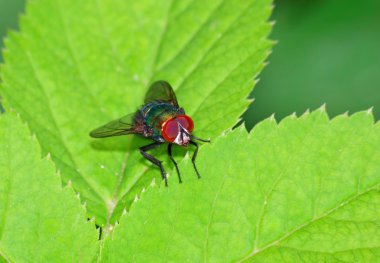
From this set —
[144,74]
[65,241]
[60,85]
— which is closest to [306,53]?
[144,74]

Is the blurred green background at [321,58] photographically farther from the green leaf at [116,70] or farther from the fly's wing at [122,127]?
the fly's wing at [122,127]

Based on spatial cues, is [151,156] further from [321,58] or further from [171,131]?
[321,58]

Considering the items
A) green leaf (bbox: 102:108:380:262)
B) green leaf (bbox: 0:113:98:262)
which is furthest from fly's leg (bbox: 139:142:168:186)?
green leaf (bbox: 0:113:98:262)

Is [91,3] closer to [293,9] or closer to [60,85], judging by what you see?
[60,85]

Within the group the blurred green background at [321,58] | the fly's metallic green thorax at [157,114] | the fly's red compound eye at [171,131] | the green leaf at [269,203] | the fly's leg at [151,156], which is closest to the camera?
the green leaf at [269,203]

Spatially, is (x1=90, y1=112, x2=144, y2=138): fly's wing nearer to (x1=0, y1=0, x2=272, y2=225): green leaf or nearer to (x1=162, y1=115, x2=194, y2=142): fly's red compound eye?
(x1=0, y1=0, x2=272, y2=225): green leaf

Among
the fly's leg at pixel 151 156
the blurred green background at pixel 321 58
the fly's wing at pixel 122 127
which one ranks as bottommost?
the fly's leg at pixel 151 156

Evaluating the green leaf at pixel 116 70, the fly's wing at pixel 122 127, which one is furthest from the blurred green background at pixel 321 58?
the fly's wing at pixel 122 127

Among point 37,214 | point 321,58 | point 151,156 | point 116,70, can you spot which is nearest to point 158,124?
point 151,156
